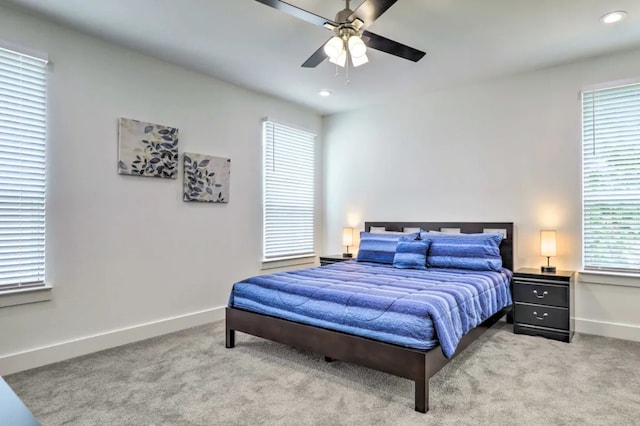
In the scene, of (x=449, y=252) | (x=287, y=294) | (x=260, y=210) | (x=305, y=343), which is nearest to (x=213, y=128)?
(x=260, y=210)

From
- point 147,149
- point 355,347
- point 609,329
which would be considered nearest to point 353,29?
point 355,347

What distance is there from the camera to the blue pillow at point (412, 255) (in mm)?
4047

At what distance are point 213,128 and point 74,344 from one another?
2560 mm

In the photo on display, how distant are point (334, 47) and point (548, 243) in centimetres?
292

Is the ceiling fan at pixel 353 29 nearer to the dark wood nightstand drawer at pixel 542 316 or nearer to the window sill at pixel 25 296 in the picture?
the dark wood nightstand drawer at pixel 542 316

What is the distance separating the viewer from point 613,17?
2.96 meters

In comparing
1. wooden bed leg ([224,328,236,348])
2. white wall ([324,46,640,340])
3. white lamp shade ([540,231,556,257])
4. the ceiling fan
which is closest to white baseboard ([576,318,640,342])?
white wall ([324,46,640,340])

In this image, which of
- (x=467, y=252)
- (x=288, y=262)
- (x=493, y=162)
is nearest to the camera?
(x=467, y=252)

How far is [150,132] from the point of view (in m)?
3.71

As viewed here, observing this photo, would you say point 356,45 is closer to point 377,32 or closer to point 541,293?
point 377,32

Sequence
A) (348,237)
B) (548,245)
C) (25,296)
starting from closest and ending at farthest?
(25,296)
(548,245)
(348,237)

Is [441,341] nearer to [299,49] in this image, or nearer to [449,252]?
[449,252]

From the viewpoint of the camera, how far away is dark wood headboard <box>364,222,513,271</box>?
4203 mm

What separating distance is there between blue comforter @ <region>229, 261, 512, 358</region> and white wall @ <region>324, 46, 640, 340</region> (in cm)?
87
